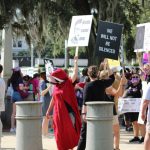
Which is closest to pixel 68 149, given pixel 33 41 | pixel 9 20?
pixel 9 20

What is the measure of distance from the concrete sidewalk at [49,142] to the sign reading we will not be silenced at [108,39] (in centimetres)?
197

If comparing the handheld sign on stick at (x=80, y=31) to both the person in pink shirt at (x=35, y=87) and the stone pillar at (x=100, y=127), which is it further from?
the person in pink shirt at (x=35, y=87)

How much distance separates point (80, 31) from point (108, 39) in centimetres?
66

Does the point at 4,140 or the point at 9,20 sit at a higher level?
the point at 9,20

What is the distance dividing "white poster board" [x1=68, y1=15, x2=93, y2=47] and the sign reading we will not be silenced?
0.42 metres

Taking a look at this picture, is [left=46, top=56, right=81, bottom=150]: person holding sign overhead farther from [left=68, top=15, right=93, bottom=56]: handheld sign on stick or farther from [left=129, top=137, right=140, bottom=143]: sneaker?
[left=129, top=137, right=140, bottom=143]: sneaker

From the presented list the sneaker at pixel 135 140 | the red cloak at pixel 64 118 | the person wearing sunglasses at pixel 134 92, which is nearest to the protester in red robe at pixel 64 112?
the red cloak at pixel 64 118

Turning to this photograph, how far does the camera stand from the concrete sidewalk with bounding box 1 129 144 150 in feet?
36.7

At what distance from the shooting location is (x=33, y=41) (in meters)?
22.5

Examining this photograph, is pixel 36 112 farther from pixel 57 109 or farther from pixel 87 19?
pixel 87 19

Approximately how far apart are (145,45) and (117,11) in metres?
9.89

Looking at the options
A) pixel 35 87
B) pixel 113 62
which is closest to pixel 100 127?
pixel 113 62

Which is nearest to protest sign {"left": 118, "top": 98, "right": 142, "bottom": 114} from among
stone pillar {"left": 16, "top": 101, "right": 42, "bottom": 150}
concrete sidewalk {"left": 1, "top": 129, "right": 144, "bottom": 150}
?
concrete sidewalk {"left": 1, "top": 129, "right": 144, "bottom": 150}

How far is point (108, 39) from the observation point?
10.9m
